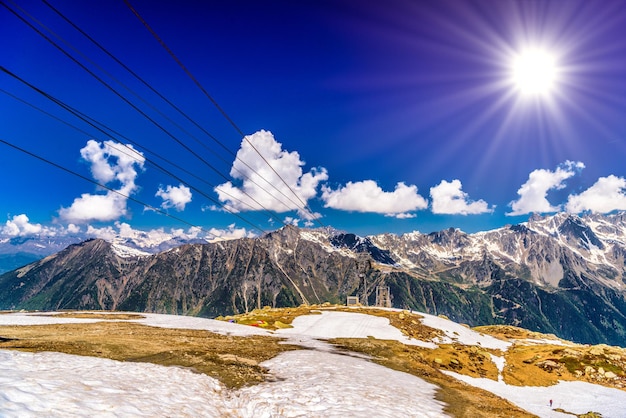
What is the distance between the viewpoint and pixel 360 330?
212 ft

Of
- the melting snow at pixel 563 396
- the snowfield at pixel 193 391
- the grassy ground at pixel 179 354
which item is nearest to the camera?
the snowfield at pixel 193 391

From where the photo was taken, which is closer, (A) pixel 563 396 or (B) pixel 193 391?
(B) pixel 193 391

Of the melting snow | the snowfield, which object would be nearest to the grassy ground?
the snowfield

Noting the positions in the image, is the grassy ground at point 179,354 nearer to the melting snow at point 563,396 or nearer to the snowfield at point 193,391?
the snowfield at point 193,391

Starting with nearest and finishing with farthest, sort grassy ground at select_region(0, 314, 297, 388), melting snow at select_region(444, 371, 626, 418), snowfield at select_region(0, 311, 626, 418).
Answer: snowfield at select_region(0, 311, 626, 418) < grassy ground at select_region(0, 314, 297, 388) < melting snow at select_region(444, 371, 626, 418)

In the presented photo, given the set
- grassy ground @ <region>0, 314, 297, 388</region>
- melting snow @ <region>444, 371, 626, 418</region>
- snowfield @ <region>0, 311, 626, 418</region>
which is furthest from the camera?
melting snow @ <region>444, 371, 626, 418</region>

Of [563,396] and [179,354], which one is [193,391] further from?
[563,396]

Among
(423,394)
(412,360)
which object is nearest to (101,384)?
(423,394)

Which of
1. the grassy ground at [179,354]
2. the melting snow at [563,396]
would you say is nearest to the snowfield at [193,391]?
the grassy ground at [179,354]

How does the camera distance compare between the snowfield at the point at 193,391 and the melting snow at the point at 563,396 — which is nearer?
the snowfield at the point at 193,391

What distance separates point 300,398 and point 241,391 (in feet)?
12.0

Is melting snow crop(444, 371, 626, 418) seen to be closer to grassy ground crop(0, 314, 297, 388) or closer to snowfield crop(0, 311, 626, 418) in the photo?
snowfield crop(0, 311, 626, 418)

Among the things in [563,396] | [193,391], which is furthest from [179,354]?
[563,396]

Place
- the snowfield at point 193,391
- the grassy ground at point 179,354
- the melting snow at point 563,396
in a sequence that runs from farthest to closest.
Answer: the melting snow at point 563,396
the grassy ground at point 179,354
the snowfield at point 193,391
